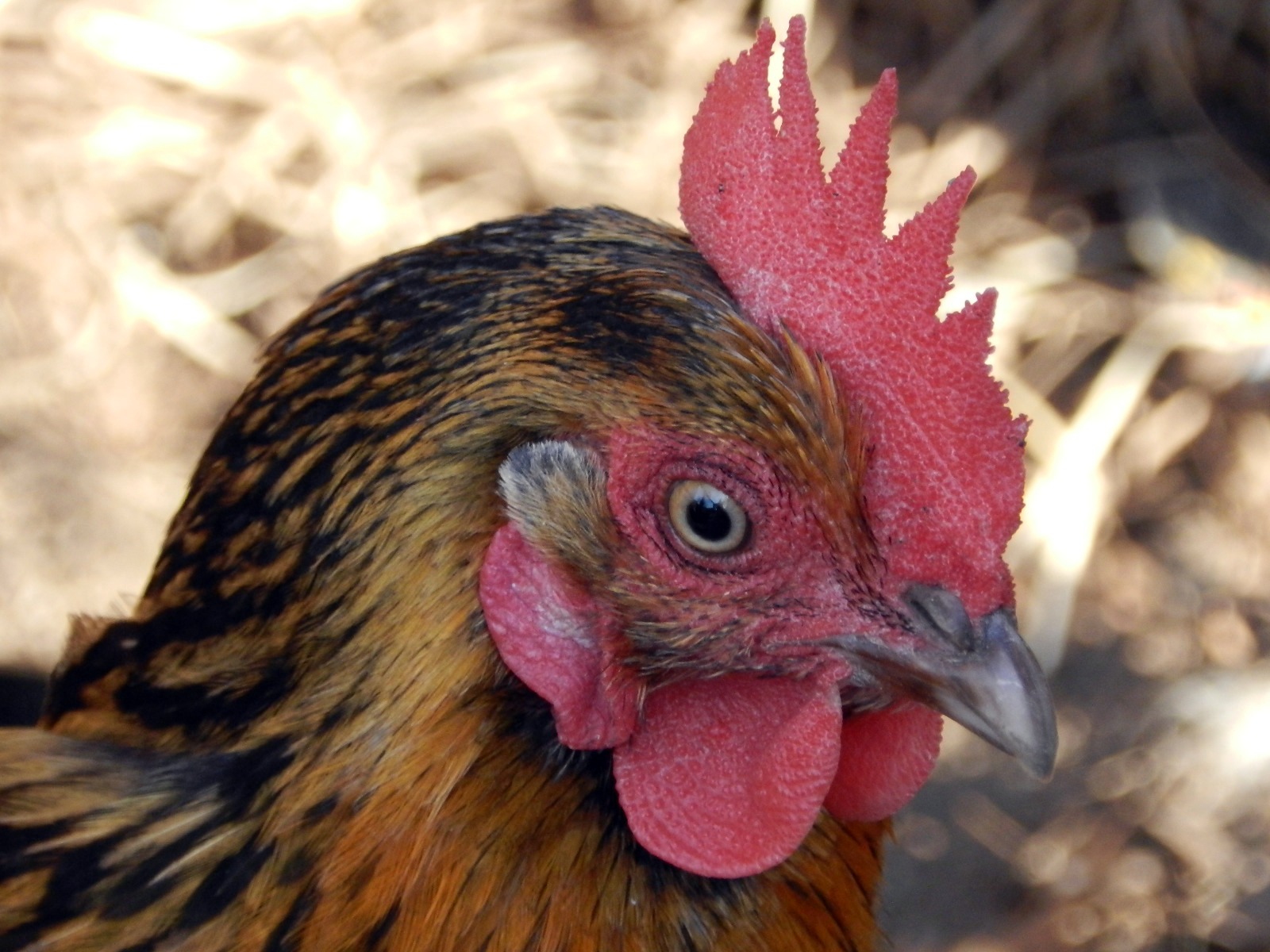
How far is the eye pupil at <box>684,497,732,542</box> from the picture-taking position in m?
1.27

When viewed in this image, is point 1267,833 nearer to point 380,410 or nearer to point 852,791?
point 852,791

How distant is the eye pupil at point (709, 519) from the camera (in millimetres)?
1274

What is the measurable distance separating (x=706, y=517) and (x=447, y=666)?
292 mm

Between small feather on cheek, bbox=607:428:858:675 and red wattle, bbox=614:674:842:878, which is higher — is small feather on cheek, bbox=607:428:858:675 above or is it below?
above

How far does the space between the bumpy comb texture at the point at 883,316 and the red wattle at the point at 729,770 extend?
0.19m

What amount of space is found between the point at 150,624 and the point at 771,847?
0.80 m

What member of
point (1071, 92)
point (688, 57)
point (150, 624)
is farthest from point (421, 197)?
point (150, 624)

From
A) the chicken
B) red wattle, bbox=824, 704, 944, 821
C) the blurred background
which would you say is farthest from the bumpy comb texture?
the blurred background

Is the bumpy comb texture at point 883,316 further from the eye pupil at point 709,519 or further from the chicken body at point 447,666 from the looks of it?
the eye pupil at point 709,519

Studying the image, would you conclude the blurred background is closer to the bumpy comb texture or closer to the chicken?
the chicken

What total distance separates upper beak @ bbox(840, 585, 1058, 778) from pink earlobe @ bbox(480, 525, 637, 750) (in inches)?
10.0

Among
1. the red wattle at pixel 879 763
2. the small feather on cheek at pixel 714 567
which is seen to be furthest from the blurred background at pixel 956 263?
the small feather on cheek at pixel 714 567

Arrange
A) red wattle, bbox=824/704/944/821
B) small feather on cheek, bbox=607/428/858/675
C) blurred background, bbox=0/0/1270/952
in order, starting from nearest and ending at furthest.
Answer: small feather on cheek, bbox=607/428/858/675
red wattle, bbox=824/704/944/821
blurred background, bbox=0/0/1270/952

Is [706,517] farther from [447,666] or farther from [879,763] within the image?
[879,763]
